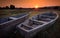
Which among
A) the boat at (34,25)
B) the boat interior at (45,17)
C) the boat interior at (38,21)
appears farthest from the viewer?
the boat interior at (45,17)

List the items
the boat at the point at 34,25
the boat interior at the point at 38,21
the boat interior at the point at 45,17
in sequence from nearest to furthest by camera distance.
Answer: the boat at the point at 34,25 < the boat interior at the point at 38,21 < the boat interior at the point at 45,17

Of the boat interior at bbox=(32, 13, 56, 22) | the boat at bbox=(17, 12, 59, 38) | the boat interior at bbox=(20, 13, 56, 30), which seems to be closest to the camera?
the boat at bbox=(17, 12, 59, 38)

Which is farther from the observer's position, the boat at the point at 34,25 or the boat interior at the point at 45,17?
the boat interior at the point at 45,17

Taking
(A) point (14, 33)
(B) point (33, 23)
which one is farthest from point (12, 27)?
(B) point (33, 23)

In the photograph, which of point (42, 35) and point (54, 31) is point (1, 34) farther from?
point (54, 31)

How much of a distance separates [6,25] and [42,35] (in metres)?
1.78

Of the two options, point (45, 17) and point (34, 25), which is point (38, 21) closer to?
point (34, 25)

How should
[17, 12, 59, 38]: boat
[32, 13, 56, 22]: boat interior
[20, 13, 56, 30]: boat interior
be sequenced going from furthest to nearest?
[32, 13, 56, 22]: boat interior → [20, 13, 56, 30]: boat interior → [17, 12, 59, 38]: boat

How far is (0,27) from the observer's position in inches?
210

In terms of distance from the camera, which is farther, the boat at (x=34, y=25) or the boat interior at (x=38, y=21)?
the boat interior at (x=38, y=21)

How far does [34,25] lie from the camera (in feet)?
21.9

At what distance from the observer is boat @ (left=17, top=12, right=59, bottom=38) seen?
A: 4.91m

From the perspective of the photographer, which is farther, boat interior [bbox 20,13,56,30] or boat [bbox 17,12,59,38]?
boat interior [bbox 20,13,56,30]

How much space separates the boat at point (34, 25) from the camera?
4.91 meters
